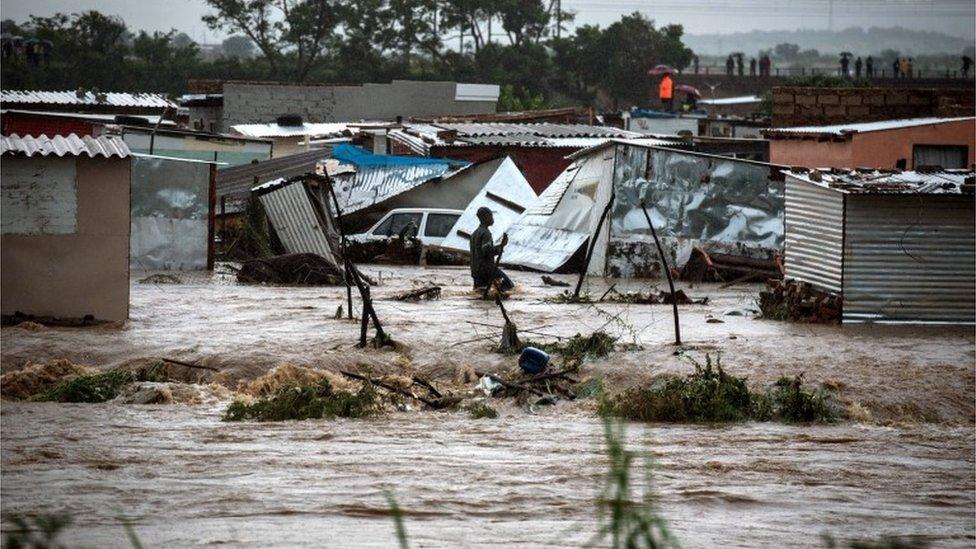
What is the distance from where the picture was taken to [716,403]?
38.6ft

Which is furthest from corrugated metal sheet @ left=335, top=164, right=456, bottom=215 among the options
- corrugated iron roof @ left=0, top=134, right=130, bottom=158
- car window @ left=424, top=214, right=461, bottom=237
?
corrugated iron roof @ left=0, top=134, right=130, bottom=158

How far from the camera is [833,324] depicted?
16641 mm

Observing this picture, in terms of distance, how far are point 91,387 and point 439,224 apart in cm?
1479

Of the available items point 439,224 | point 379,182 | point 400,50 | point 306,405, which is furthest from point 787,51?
point 306,405

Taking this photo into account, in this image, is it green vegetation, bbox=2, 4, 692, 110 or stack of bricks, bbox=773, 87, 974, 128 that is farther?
green vegetation, bbox=2, 4, 692, 110

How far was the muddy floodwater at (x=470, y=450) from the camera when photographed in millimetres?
8297

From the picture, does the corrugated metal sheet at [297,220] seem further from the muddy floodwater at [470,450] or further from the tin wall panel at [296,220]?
the muddy floodwater at [470,450]

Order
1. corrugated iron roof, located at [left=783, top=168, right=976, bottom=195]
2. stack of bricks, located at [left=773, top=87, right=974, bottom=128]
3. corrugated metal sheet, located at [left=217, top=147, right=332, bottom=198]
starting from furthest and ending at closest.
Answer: stack of bricks, located at [left=773, top=87, right=974, bottom=128], corrugated metal sheet, located at [left=217, top=147, right=332, bottom=198], corrugated iron roof, located at [left=783, top=168, right=976, bottom=195]

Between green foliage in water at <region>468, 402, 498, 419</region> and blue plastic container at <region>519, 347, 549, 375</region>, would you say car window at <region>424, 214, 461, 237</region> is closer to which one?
blue plastic container at <region>519, 347, 549, 375</region>

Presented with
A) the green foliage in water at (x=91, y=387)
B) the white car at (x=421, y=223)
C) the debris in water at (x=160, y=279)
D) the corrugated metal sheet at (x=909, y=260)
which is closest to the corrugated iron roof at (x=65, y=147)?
Result: the green foliage in water at (x=91, y=387)

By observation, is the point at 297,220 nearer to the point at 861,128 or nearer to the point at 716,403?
the point at 861,128

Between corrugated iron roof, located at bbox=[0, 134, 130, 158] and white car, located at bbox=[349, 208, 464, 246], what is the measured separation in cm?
1098

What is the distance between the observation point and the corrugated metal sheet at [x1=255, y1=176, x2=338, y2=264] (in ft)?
76.6

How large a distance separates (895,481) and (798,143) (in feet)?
52.1
